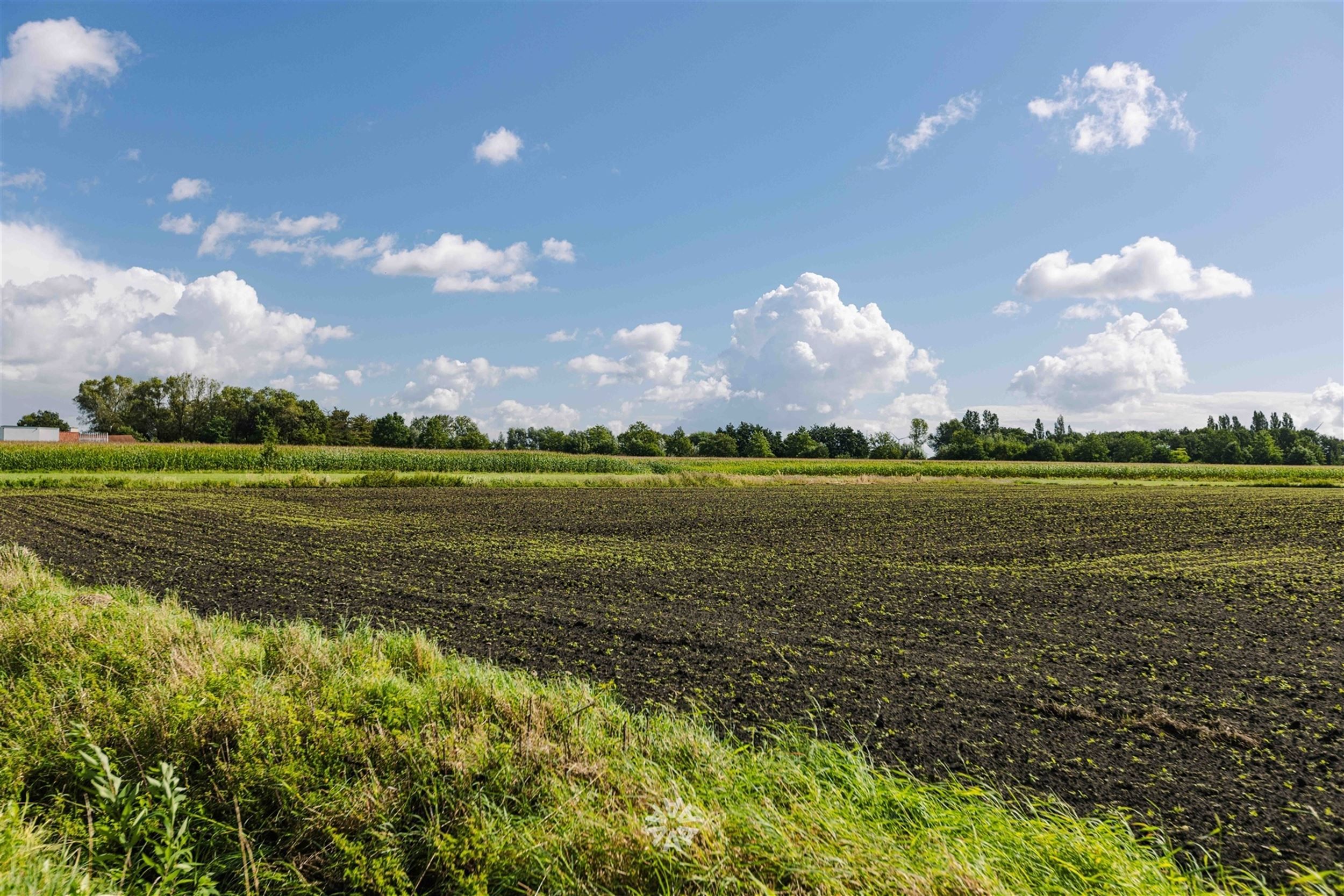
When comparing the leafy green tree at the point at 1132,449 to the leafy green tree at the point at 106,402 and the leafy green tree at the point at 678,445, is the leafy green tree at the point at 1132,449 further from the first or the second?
the leafy green tree at the point at 106,402

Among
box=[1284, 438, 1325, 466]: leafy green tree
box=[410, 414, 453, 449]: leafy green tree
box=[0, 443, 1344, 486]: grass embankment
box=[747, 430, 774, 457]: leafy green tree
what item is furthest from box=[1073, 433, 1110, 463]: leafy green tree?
box=[410, 414, 453, 449]: leafy green tree

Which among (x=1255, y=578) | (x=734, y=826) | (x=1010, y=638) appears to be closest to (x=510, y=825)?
(x=734, y=826)

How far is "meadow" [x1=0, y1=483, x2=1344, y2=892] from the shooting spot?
455 cm

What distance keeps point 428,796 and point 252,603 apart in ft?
24.2

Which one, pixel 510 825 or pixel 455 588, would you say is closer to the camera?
pixel 510 825

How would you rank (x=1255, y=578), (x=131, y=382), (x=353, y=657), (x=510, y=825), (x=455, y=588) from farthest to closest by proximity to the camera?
1. (x=131, y=382)
2. (x=1255, y=578)
3. (x=455, y=588)
4. (x=353, y=657)
5. (x=510, y=825)

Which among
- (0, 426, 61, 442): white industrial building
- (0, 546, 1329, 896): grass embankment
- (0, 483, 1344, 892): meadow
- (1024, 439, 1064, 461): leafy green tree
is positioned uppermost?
(1024, 439, 1064, 461): leafy green tree

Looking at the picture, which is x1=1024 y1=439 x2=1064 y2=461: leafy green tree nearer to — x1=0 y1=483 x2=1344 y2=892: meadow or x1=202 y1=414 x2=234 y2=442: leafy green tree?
x1=0 y1=483 x2=1344 y2=892: meadow

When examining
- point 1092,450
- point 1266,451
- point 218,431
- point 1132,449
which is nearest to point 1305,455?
point 1266,451

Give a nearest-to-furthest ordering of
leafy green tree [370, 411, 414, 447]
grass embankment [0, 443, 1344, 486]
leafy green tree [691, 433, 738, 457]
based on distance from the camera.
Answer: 1. grass embankment [0, 443, 1344, 486]
2. leafy green tree [370, 411, 414, 447]
3. leafy green tree [691, 433, 738, 457]

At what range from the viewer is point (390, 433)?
103750 mm

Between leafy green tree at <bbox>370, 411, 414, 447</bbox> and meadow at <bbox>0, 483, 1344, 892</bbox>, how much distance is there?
279 feet

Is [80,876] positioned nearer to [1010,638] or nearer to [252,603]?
[252,603]

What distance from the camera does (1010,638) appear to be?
7898 mm
